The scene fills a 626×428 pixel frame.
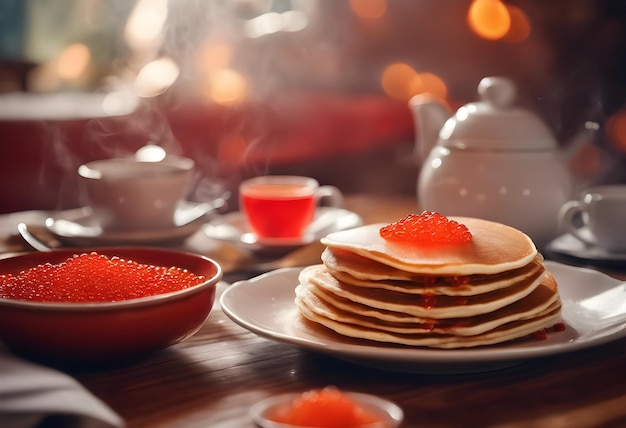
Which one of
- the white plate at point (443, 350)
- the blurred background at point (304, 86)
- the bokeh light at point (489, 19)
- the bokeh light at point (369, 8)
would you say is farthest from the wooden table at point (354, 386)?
the bokeh light at point (369, 8)

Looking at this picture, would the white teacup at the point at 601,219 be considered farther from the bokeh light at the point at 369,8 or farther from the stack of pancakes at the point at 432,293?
the bokeh light at the point at 369,8

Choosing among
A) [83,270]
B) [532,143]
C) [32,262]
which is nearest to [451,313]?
[83,270]

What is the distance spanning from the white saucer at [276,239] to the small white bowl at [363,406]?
804 millimetres

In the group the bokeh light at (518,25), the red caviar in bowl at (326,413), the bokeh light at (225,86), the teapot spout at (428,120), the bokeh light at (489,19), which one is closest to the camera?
the red caviar in bowl at (326,413)

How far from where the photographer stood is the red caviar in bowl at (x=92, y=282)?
3.10 feet

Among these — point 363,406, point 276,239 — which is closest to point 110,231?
point 276,239

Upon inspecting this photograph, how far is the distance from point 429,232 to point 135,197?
0.83 meters

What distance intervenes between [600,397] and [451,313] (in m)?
0.18

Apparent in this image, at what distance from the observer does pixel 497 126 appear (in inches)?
63.5

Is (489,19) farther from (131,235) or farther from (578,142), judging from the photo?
(131,235)

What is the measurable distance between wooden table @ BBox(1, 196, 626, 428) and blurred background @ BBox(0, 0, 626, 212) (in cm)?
205

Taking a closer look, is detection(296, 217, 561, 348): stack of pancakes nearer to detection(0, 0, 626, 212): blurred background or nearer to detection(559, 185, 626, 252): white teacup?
Answer: detection(559, 185, 626, 252): white teacup

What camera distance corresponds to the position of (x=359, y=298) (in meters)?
0.95

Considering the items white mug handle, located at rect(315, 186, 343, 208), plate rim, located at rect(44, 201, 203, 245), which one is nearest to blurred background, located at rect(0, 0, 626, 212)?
white mug handle, located at rect(315, 186, 343, 208)
